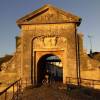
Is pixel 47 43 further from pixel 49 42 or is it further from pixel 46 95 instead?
pixel 46 95

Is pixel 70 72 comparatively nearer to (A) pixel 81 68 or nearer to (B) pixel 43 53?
(A) pixel 81 68

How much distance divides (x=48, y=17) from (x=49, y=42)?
188 cm

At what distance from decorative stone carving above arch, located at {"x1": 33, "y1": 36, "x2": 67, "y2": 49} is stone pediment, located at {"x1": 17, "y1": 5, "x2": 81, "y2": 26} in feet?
3.92

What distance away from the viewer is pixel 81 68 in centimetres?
1966

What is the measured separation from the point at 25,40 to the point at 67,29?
3.26 m

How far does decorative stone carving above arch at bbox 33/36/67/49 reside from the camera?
790 inches

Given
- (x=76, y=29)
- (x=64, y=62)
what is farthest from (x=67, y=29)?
(x=64, y=62)

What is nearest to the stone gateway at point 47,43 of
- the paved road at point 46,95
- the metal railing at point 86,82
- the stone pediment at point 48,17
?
the stone pediment at point 48,17

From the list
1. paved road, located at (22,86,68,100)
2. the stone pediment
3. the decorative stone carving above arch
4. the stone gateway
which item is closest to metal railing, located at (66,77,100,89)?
the stone gateway

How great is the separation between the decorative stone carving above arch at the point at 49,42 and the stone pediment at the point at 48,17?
119 cm

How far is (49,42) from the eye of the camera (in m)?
20.2

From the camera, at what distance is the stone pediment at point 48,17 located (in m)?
20.1

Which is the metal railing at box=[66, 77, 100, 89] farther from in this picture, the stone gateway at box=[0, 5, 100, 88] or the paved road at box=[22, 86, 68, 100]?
the paved road at box=[22, 86, 68, 100]

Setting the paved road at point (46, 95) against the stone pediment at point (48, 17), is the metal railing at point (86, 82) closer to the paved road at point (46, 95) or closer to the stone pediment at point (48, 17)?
the paved road at point (46, 95)
